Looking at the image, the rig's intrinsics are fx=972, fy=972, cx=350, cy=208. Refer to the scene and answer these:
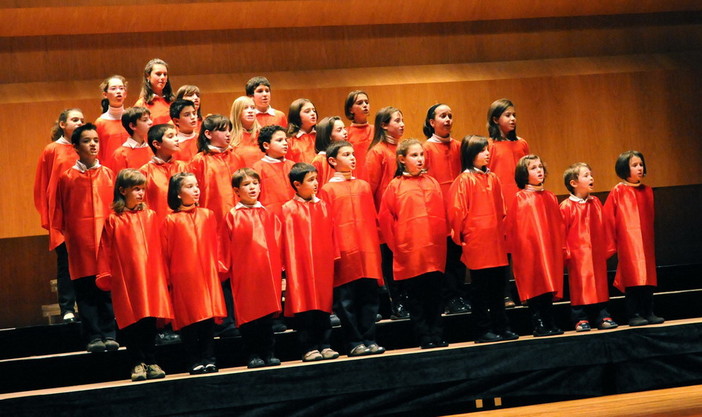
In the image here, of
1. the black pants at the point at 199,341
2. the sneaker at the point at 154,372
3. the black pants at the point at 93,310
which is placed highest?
the black pants at the point at 93,310

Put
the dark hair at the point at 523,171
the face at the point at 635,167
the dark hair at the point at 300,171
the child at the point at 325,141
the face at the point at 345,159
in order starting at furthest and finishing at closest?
the face at the point at 635,167
the child at the point at 325,141
the dark hair at the point at 523,171
the face at the point at 345,159
the dark hair at the point at 300,171

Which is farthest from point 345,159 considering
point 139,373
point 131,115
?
point 139,373

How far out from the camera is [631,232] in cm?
534

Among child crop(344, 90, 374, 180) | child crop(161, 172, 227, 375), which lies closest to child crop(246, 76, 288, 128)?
child crop(344, 90, 374, 180)

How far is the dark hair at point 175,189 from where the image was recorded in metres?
4.51

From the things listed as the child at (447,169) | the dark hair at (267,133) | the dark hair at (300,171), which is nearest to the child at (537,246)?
the child at (447,169)

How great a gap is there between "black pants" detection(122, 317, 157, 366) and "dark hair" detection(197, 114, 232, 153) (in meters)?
1.07

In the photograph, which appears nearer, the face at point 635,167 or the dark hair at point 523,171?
the dark hair at point 523,171

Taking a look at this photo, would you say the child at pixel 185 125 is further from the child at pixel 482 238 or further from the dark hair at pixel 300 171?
the child at pixel 482 238

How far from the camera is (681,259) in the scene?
7676 mm

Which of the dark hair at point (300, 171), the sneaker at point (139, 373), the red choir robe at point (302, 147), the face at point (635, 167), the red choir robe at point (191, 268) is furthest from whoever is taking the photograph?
the red choir robe at point (302, 147)

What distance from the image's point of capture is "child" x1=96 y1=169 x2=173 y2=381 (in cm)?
445

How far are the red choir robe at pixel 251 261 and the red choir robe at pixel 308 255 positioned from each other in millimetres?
76

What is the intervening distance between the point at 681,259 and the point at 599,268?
275 centimetres
